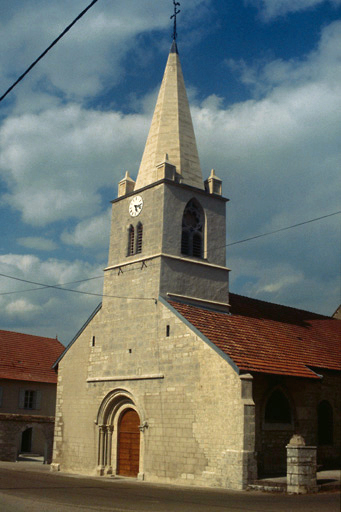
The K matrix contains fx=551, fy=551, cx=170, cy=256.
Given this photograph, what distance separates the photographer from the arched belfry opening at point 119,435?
23000mm

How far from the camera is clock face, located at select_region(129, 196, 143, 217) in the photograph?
84.6 ft

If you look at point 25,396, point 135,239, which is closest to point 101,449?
point 135,239

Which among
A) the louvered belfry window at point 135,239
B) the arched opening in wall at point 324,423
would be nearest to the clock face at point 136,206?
the louvered belfry window at point 135,239

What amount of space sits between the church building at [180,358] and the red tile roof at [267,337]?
9 cm

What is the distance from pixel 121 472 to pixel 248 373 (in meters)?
8.09

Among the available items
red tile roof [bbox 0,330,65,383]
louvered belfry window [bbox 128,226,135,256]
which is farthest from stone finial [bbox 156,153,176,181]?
red tile roof [bbox 0,330,65,383]

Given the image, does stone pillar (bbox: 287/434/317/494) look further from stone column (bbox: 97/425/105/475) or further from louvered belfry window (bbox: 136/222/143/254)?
louvered belfry window (bbox: 136/222/143/254)

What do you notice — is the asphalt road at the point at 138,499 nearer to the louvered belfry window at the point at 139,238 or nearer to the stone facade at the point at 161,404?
the stone facade at the point at 161,404

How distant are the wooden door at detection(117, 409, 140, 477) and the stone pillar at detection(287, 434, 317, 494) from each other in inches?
301

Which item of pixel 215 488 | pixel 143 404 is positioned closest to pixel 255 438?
pixel 215 488

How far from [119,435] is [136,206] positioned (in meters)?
10.3

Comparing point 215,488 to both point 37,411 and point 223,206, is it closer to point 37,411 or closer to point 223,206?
point 223,206

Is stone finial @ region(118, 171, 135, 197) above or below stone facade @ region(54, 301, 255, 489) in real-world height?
above

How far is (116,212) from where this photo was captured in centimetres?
2722
